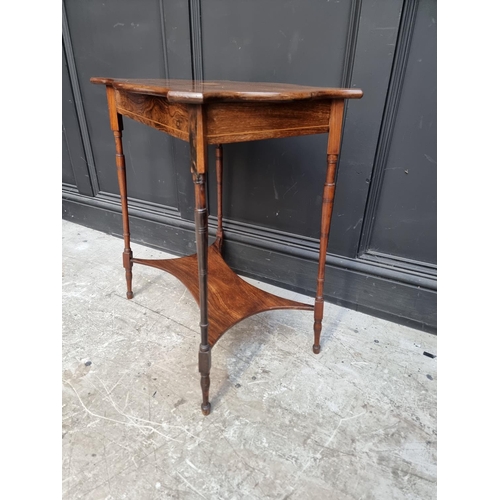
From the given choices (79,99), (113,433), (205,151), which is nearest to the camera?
(205,151)

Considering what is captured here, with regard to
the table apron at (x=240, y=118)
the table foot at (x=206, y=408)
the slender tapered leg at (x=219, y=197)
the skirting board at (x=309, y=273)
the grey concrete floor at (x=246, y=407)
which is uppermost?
the table apron at (x=240, y=118)

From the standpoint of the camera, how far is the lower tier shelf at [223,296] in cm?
116

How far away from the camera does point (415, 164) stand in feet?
4.05

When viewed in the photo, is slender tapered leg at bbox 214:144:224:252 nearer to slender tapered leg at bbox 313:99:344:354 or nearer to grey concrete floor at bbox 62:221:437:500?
grey concrete floor at bbox 62:221:437:500

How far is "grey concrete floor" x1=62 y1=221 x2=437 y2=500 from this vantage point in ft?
2.85

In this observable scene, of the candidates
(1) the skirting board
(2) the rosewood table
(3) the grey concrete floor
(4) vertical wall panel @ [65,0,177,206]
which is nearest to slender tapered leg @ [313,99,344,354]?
(2) the rosewood table

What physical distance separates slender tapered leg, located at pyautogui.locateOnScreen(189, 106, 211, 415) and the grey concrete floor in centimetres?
14

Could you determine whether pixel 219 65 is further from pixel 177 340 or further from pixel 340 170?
pixel 177 340

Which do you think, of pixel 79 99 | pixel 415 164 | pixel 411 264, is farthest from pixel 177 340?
pixel 79 99

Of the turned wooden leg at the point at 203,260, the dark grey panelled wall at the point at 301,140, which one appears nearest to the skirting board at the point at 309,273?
the dark grey panelled wall at the point at 301,140

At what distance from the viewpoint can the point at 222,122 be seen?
0.76 meters

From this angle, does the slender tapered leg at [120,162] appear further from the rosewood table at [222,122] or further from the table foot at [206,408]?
the table foot at [206,408]

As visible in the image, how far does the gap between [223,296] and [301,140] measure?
2.25ft

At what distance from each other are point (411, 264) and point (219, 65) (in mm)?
1113
